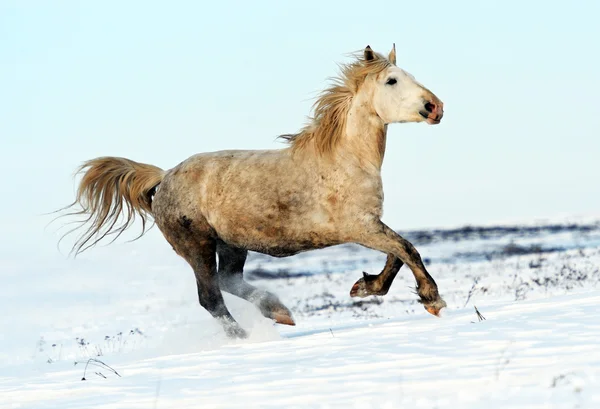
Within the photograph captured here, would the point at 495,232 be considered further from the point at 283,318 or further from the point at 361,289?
the point at 361,289

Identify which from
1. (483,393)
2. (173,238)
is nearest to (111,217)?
(173,238)

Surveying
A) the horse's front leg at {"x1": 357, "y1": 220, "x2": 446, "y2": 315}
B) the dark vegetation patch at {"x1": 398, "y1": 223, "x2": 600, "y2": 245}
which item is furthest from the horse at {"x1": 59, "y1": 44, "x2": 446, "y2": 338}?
the dark vegetation patch at {"x1": 398, "y1": 223, "x2": 600, "y2": 245}

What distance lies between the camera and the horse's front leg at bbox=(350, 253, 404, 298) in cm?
745

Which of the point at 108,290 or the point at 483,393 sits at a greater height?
the point at 483,393

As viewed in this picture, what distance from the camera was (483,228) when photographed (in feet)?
122

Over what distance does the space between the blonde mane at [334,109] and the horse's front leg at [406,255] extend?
859mm

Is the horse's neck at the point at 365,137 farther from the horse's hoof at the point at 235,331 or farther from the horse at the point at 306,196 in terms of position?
the horse's hoof at the point at 235,331

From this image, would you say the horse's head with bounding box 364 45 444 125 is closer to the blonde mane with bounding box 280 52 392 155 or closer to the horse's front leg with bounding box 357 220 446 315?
the blonde mane with bounding box 280 52 392 155

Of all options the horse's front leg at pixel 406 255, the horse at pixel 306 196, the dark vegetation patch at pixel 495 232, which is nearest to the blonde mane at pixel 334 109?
the horse at pixel 306 196

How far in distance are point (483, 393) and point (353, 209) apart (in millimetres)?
3402

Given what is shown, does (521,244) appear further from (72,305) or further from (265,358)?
(265,358)

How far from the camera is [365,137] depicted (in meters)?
7.75

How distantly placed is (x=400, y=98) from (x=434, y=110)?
309 mm

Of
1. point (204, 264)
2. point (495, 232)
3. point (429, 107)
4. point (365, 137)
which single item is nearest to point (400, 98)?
point (429, 107)
